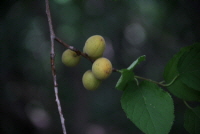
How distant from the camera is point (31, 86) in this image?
506 centimetres

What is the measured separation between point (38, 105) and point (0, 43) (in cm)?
236

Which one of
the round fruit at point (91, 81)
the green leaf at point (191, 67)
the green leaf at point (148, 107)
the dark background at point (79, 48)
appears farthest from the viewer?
the dark background at point (79, 48)

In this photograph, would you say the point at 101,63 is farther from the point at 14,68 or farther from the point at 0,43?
the point at 14,68

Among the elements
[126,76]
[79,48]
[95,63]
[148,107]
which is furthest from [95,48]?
[79,48]

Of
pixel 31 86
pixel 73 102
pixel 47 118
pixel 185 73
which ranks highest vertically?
pixel 185 73

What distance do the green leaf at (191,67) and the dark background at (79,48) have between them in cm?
268

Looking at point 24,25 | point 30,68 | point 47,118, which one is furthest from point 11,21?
point 47,118

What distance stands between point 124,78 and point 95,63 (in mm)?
247

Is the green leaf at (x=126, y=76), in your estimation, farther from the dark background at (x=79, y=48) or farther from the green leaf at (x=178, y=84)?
the dark background at (x=79, y=48)

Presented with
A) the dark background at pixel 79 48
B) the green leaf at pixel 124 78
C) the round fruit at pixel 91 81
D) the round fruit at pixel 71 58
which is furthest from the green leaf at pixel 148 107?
the dark background at pixel 79 48

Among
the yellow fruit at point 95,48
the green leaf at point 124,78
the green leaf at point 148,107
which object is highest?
the yellow fruit at point 95,48

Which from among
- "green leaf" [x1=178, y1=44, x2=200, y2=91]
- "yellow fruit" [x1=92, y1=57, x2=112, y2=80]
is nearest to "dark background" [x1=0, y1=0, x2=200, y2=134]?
"yellow fruit" [x1=92, y1=57, x2=112, y2=80]

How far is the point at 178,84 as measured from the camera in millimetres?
1293

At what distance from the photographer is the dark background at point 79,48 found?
3865mm
